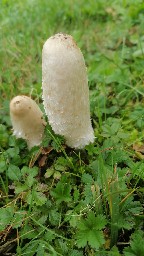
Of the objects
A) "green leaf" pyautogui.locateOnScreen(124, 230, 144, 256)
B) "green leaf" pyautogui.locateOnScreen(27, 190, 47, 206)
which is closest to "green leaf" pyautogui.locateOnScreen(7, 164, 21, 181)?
"green leaf" pyautogui.locateOnScreen(27, 190, 47, 206)

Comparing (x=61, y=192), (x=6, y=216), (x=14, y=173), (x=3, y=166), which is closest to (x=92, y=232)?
(x=61, y=192)

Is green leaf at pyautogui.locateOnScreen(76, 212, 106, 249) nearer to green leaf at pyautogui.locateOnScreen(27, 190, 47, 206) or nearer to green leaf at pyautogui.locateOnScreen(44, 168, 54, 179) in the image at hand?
green leaf at pyautogui.locateOnScreen(27, 190, 47, 206)

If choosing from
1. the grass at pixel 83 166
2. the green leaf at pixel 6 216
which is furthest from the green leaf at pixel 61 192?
the green leaf at pixel 6 216

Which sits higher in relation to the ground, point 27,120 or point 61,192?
point 27,120

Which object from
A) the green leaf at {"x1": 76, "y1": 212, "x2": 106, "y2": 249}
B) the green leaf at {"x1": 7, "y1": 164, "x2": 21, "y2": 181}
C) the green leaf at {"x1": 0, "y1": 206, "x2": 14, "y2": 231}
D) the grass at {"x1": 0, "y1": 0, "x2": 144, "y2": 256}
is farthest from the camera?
the green leaf at {"x1": 7, "y1": 164, "x2": 21, "y2": 181}

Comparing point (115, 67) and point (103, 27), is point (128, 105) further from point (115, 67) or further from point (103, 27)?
point (103, 27)

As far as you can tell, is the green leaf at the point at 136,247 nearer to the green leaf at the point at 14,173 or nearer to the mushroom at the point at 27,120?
the green leaf at the point at 14,173

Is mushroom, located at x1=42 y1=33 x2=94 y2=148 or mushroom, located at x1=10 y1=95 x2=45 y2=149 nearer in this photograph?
mushroom, located at x1=42 y1=33 x2=94 y2=148

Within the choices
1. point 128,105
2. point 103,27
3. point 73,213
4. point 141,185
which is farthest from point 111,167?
point 103,27

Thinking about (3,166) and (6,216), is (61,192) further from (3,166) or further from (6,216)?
(3,166)
